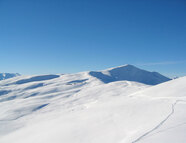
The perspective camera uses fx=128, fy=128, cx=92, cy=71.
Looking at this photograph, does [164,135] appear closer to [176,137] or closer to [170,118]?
[176,137]

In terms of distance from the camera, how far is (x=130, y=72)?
570ft

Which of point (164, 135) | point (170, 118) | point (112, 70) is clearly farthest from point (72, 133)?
point (112, 70)

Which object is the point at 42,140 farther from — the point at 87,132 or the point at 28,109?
the point at 28,109

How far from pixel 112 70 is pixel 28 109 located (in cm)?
13991

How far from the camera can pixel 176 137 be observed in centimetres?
426

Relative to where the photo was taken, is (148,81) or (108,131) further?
(148,81)

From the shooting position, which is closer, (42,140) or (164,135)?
(164,135)

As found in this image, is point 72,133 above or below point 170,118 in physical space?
below

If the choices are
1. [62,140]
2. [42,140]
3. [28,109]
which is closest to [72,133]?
[62,140]

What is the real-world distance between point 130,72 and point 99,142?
17614cm

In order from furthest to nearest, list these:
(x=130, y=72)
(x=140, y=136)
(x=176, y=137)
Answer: (x=130, y=72) → (x=140, y=136) → (x=176, y=137)

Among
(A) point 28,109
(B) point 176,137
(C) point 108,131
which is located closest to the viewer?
(B) point 176,137

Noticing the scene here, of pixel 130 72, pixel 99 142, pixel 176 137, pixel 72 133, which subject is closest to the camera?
pixel 176 137

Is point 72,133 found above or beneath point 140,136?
beneath
